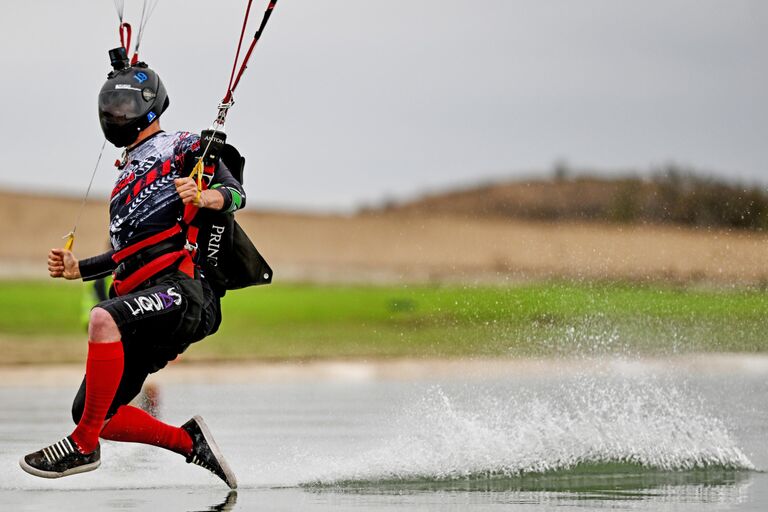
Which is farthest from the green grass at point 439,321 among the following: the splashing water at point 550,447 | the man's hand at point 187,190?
the man's hand at point 187,190

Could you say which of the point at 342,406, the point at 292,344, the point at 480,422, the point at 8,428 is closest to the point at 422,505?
the point at 480,422

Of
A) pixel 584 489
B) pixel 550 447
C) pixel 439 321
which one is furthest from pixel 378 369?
pixel 584 489

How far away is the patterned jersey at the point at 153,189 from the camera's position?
837 cm

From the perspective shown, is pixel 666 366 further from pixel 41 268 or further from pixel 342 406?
pixel 41 268

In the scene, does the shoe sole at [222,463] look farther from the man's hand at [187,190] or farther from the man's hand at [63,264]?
the man's hand at [187,190]

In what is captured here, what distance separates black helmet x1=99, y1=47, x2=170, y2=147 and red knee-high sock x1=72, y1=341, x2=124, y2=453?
46.5 inches

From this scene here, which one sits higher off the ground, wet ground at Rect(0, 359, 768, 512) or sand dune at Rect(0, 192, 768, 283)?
sand dune at Rect(0, 192, 768, 283)

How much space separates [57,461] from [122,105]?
194 cm

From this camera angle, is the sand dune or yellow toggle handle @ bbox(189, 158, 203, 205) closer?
yellow toggle handle @ bbox(189, 158, 203, 205)

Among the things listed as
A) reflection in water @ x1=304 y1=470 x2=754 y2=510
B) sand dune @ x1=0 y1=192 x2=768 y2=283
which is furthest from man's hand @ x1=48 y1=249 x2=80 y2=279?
sand dune @ x1=0 y1=192 x2=768 y2=283

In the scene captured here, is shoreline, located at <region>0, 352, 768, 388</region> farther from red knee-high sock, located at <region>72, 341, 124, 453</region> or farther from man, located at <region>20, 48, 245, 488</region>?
red knee-high sock, located at <region>72, 341, 124, 453</region>

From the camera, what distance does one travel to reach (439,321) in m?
30.9

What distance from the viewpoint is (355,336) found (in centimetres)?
3019

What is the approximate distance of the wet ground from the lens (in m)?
8.35
